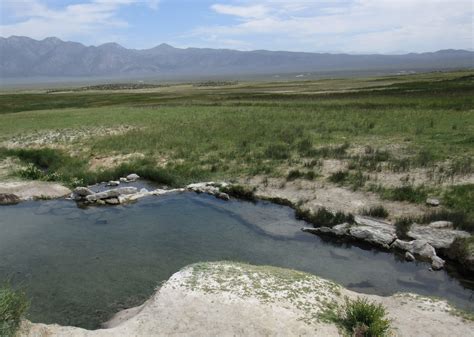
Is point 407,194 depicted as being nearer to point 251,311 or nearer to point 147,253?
point 251,311

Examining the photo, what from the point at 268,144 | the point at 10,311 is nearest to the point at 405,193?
the point at 268,144

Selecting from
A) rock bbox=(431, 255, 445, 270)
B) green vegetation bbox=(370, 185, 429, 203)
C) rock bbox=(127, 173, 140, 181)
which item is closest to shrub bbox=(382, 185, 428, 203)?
green vegetation bbox=(370, 185, 429, 203)

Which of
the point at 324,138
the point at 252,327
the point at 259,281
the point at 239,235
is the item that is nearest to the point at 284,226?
the point at 239,235

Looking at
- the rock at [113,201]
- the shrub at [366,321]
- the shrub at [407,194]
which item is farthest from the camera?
the rock at [113,201]

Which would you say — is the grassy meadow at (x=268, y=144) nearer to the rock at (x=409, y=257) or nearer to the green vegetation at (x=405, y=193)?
the green vegetation at (x=405, y=193)

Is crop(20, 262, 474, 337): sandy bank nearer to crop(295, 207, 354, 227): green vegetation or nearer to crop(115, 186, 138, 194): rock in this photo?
crop(295, 207, 354, 227): green vegetation

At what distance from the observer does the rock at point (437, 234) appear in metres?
17.7

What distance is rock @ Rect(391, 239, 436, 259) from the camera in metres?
17.1

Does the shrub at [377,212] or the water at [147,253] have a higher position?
the shrub at [377,212]

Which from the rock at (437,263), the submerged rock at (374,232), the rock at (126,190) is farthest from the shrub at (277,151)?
the rock at (437,263)

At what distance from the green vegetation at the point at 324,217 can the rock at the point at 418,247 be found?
2.95 metres

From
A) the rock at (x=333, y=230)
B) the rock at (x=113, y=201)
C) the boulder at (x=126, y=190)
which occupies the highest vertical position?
the boulder at (x=126, y=190)

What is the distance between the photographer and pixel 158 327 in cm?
1151

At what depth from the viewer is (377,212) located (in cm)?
2125
